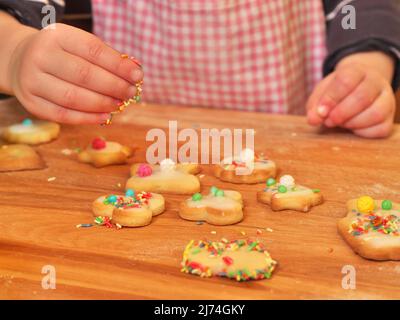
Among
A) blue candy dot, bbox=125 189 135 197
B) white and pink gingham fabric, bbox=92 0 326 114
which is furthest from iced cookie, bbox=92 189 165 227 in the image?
white and pink gingham fabric, bbox=92 0 326 114

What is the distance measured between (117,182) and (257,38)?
58 centimetres

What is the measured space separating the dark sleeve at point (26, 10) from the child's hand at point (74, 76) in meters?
0.24

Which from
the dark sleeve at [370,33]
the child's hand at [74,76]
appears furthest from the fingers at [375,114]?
the child's hand at [74,76]

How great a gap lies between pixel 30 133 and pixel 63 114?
0.63 ft

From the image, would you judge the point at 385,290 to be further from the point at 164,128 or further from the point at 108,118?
the point at 164,128

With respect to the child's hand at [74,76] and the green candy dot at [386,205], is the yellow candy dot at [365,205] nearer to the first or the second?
the green candy dot at [386,205]

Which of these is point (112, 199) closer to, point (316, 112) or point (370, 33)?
point (316, 112)

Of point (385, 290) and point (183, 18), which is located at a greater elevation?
point (183, 18)

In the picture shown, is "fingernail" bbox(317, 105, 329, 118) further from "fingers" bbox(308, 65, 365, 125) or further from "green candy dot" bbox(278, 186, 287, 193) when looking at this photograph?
"green candy dot" bbox(278, 186, 287, 193)

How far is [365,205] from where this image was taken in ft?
2.78

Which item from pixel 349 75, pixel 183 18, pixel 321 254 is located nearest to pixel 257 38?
pixel 183 18

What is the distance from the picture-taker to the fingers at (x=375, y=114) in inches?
46.7

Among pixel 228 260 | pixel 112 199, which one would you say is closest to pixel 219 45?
pixel 112 199
